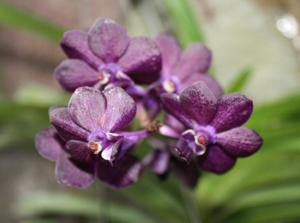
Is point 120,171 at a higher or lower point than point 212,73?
lower

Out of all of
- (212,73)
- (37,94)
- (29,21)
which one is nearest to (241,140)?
(212,73)

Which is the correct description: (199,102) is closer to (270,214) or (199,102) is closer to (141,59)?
(141,59)

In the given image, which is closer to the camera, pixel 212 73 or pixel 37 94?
pixel 212 73

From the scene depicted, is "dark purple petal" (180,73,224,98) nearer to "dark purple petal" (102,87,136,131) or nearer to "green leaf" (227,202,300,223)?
"dark purple petal" (102,87,136,131)

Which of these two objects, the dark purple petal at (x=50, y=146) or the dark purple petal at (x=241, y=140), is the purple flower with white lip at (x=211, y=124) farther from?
the dark purple petal at (x=50, y=146)

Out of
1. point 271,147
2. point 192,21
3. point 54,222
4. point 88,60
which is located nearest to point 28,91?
point 54,222

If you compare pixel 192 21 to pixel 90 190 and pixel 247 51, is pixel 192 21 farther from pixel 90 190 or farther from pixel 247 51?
pixel 90 190

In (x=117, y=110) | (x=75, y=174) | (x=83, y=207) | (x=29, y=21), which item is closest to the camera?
(x=117, y=110)
